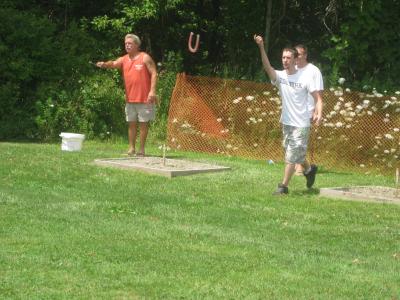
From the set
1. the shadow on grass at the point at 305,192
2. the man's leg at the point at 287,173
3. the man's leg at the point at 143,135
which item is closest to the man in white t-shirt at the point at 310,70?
the shadow on grass at the point at 305,192

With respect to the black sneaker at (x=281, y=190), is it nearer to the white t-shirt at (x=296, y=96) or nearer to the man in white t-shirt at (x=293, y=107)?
the man in white t-shirt at (x=293, y=107)

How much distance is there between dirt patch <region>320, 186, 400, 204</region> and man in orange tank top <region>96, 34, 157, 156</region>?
3949mm

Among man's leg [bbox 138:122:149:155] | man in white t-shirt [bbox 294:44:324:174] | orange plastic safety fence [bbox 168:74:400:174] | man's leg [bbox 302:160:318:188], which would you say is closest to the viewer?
man in white t-shirt [bbox 294:44:324:174]

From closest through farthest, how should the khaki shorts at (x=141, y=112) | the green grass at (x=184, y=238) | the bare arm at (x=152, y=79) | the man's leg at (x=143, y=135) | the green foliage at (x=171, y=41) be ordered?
the green grass at (x=184, y=238) → the bare arm at (x=152, y=79) → the man's leg at (x=143, y=135) → the khaki shorts at (x=141, y=112) → the green foliage at (x=171, y=41)

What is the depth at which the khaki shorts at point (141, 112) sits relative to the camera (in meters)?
14.1

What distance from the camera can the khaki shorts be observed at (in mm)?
14094

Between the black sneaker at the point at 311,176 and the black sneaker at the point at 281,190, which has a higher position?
the black sneaker at the point at 311,176

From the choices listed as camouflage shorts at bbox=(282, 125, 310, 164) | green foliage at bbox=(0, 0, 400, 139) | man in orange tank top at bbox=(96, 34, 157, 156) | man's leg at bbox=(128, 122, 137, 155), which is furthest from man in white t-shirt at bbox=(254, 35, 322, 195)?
green foliage at bbox=(0, 0, 400, 139)

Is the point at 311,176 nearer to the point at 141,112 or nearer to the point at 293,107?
the point at 293,107

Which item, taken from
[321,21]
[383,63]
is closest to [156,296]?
[383,63]

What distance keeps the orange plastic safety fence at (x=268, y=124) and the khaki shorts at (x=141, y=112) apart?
1.88 metres

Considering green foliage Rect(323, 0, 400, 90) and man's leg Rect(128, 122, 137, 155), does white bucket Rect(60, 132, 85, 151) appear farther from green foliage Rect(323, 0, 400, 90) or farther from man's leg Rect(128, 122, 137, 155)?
green foliage Rect(323, 0, 400, 90)

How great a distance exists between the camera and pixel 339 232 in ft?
28.5

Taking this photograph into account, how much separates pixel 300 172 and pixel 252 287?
6478 mm
